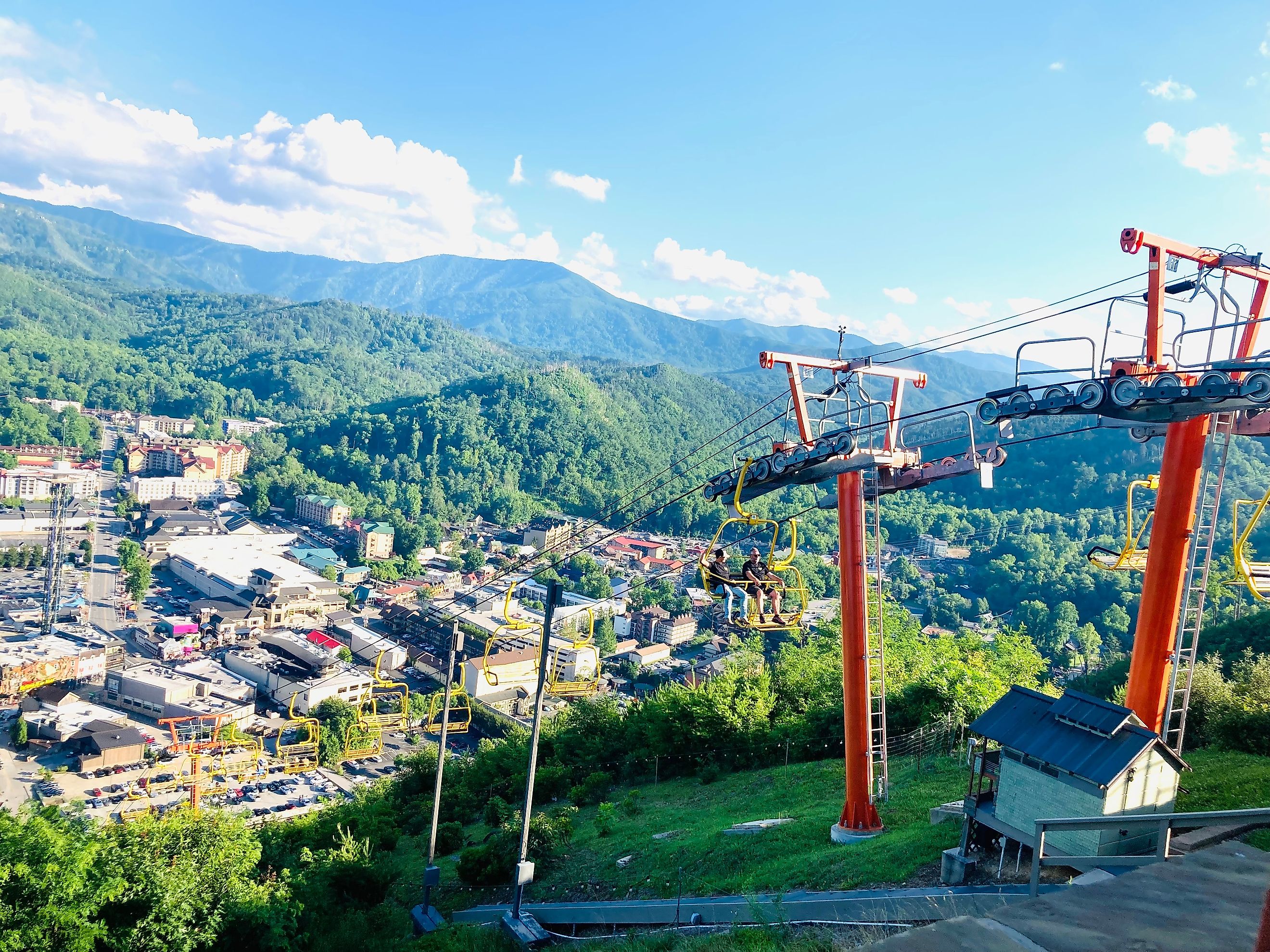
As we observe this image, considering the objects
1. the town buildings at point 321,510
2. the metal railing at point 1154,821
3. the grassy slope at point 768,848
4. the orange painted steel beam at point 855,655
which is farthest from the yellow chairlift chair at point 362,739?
the town buildings at point 321,510

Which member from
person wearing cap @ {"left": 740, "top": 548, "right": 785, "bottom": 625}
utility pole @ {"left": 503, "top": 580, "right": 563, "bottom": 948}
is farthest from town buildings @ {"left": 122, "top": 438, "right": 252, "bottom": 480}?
person wearing cap @ {"left": 740, "top": 548, "right": 785, "bottom": 625}

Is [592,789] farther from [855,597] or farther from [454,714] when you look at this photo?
[454,714]

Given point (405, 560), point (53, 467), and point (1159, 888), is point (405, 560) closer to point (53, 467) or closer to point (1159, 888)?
point (53, 467)

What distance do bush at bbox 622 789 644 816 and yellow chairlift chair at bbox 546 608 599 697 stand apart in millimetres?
3332

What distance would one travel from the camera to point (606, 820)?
49.0 ft

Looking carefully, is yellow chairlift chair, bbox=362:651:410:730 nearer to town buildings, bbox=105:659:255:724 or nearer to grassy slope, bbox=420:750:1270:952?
town buildings, bbox=105:659:255:724

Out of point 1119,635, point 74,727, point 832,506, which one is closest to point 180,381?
point 74,727

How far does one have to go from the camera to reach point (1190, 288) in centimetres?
866

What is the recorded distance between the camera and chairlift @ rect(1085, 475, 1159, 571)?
9.65 m

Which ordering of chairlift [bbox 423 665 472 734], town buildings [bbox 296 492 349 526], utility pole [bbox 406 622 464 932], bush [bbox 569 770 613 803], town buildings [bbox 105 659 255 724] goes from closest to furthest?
utility pole [bbox 406 622 464 932], bush [bbox 569 770 613 803], town buildings [bbox 105 659 255 724], chairlift [bbox 423 665 472 734], town buildings [bbox 296 492 349 526]

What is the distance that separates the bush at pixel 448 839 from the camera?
625 inches

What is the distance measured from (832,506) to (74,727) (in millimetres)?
36495

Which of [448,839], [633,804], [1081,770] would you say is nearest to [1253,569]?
[1081,770]

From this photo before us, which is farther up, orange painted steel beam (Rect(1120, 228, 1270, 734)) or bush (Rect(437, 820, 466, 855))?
orange painted steel beam (Rect(1120, 228, 1270, 734))
